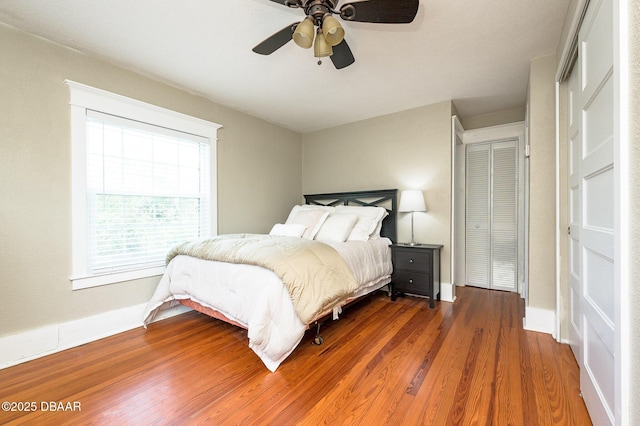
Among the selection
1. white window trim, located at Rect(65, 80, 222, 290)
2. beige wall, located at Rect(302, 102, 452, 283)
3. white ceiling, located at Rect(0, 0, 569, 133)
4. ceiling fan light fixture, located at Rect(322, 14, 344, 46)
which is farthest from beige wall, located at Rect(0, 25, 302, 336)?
beige wall, located at Rect(302, 102, 452, 283)

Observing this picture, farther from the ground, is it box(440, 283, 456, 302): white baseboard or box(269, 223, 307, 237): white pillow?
box(269, 223, 307, 237): white pillow

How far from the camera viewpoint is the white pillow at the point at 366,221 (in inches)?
126

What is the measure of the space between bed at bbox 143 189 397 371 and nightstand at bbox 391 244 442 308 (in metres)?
0.13

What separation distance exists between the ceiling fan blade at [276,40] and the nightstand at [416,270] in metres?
2.44

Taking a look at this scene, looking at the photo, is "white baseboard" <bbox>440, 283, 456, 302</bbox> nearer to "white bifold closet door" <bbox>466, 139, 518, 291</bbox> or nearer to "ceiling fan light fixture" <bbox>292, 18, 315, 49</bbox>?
"white bifold closet door" <bbox>466, 139, 518, 291</bbox>

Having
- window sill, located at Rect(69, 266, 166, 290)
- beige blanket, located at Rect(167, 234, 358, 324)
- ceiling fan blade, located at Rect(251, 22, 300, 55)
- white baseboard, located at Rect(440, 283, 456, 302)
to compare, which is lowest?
white baseboard, located at Rect(440, 283, 456, 302)

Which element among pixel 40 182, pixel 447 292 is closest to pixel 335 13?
pixel 40 182

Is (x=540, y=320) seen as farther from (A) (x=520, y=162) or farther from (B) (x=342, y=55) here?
(B) (x=342, y=55)

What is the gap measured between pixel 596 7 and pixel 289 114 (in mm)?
3055

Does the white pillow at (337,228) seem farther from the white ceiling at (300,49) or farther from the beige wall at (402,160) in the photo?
the white ceiling at (300,49)

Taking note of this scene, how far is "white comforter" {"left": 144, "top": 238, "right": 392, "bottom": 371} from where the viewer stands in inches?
69.9

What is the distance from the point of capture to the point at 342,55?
190 cm

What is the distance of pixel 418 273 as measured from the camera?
3.08 m

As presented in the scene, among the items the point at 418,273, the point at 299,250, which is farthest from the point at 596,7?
the point at 418,273
